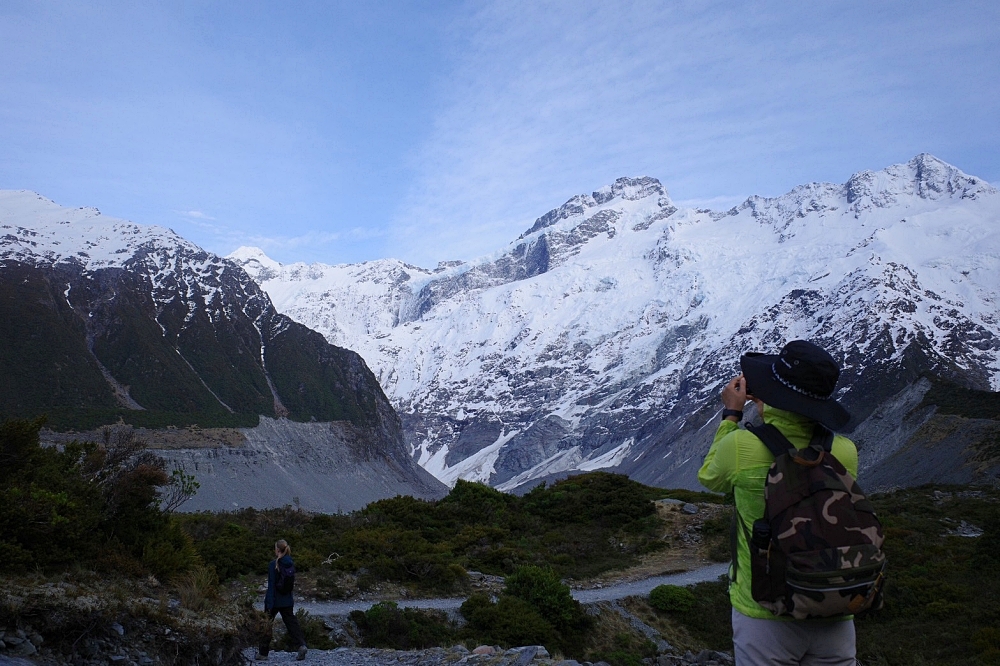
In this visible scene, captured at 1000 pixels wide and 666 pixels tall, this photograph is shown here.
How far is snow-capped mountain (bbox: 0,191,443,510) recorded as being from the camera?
98.3m

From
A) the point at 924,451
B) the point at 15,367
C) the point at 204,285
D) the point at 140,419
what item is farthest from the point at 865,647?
the point at 204,285

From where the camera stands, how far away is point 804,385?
184 inches

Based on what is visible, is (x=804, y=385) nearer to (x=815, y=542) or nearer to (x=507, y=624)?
(x=815, y=542)

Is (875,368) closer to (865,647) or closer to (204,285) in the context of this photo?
(204,285)

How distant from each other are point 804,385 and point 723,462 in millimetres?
667

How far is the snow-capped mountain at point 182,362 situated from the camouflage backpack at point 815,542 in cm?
8571

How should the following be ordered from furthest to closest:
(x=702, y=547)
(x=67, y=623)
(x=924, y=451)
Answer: (x=924, y=451) → (x=702, y=547) → (x=67, y=623)

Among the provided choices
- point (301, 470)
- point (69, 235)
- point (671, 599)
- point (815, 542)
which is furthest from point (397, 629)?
point (69, 235)

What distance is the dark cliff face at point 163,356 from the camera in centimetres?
9975

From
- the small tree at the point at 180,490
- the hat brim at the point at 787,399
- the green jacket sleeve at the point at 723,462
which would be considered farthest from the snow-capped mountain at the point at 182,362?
the hat brim at the point at 787,399

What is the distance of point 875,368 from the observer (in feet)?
529

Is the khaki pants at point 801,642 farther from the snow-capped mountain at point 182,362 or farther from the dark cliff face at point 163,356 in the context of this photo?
the dark cliff face at point 163,356

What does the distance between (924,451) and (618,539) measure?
2377 inches

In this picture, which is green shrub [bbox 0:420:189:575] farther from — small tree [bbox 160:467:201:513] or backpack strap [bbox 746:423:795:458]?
backpack strap [bbox 746:423:795:458]
